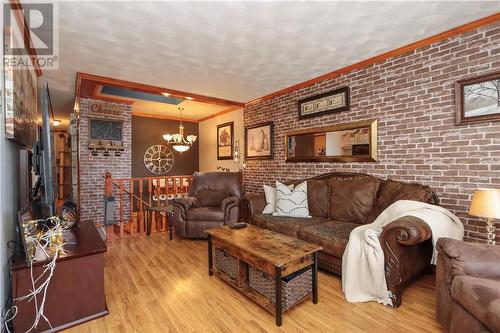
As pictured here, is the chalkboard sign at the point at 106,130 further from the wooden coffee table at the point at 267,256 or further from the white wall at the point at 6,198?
the wooden coffee table at the point at 267,256

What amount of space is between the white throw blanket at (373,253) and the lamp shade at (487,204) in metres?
0.27

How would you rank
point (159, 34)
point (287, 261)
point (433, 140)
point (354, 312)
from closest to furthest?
point (287, 261), point (354, 312), point (159, 34), point (433, 140)

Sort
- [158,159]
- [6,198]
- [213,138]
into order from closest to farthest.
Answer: [6,198], [213,138], [158,159]

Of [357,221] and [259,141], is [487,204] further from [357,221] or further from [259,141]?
[259,141]

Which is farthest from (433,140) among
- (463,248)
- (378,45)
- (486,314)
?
(486,314)

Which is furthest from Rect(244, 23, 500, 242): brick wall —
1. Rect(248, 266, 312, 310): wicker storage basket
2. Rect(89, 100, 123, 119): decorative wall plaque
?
Rect(89, 100, 123, 119): decorative wall plaque

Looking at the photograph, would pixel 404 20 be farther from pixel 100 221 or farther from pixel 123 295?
pixel 100 221

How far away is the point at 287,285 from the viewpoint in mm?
1949

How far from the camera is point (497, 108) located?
226 cm

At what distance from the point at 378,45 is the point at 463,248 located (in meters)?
2.23

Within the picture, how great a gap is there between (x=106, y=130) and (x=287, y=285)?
4767 mm

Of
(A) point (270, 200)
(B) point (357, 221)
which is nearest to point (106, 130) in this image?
(A) point (270, 200)

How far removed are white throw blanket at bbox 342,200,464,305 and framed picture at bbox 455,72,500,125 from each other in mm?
967

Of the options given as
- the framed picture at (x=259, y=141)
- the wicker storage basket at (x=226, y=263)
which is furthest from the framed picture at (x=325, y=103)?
the wicker storage basket at (x=226, y=263)
